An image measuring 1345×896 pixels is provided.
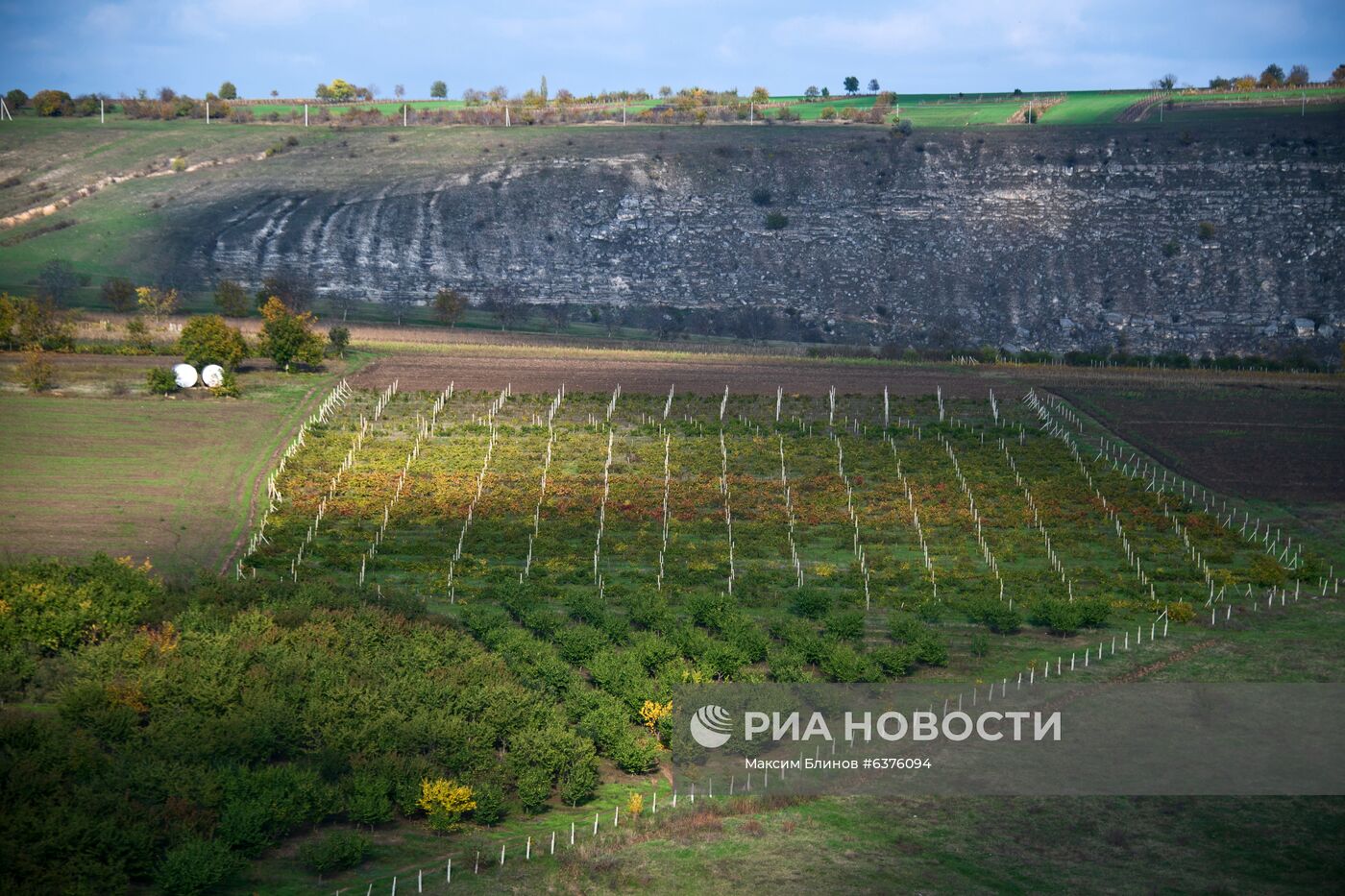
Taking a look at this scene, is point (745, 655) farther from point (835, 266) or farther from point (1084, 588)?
point (835, 266)

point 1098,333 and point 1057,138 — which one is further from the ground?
point 1057,138

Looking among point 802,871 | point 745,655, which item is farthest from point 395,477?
point 802,871

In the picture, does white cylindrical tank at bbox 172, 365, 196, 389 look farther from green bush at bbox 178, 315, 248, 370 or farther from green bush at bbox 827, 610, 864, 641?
green bush at bbox 827, 610, 864, 641

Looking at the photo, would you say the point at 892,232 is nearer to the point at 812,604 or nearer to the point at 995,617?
the point at 812,604

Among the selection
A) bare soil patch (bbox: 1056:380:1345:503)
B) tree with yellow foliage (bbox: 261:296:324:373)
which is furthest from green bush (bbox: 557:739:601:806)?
tree with yellow foliage (bbox: 261:296:324:373)

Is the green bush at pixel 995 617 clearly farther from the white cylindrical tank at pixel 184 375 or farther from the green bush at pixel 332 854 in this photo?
the white cylindrical tank at pixel 184 375

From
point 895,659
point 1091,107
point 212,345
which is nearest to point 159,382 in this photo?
point 212,345
